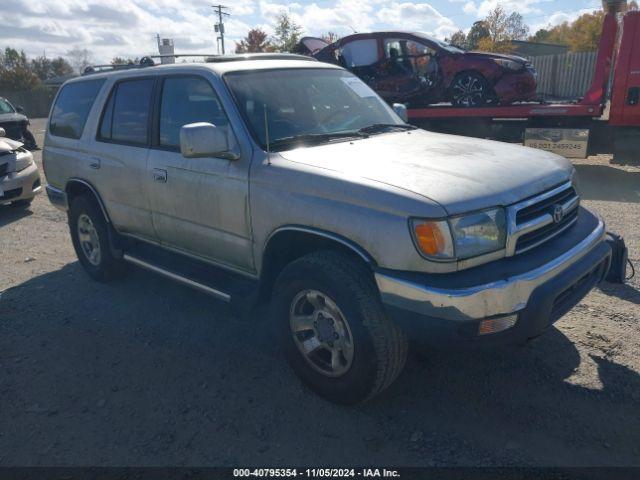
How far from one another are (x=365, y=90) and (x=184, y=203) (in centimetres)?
178

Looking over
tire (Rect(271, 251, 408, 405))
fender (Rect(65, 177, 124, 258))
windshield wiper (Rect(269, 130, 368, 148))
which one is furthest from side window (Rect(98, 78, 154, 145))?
tire (Rect(271, 251, 408, 405))

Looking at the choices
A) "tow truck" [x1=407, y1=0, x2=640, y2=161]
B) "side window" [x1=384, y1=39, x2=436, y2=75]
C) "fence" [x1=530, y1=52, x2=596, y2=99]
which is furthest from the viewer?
"fence" [x1=530, y1=52, x2=596, y2=99]

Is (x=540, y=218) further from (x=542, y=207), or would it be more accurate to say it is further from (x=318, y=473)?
(x=318, y=473)

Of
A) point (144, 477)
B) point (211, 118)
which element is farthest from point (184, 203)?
point (144, 477)

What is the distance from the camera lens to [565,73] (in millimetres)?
25109

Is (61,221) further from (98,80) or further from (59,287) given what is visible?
(98,80)

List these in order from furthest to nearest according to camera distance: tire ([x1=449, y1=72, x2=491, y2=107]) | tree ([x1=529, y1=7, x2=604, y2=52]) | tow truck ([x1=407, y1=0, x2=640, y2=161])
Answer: tree ([x1=529, y1=7, x2=604, y2=52]) < tire ([x1=449, y1=72, x2=491, y2=107]) < tow truck ([x1=407, y1=0, x2=640, y2=161])

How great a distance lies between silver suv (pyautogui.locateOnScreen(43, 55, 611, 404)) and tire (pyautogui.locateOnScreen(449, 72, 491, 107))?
686cm

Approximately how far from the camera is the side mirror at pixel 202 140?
10.3 ft

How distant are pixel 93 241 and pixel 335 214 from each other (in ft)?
11.0

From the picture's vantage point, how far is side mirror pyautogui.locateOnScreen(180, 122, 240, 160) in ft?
10.3

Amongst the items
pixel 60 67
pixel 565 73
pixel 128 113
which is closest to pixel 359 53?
pixel 128 113

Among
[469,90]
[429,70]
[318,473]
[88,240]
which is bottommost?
[318,473]

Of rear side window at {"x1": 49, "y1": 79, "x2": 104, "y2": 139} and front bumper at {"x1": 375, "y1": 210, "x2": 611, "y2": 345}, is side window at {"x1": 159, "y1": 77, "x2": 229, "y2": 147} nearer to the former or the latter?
rear side window at {"x1": 49, "y1": 79, "x2": 104, "y2": 139}
